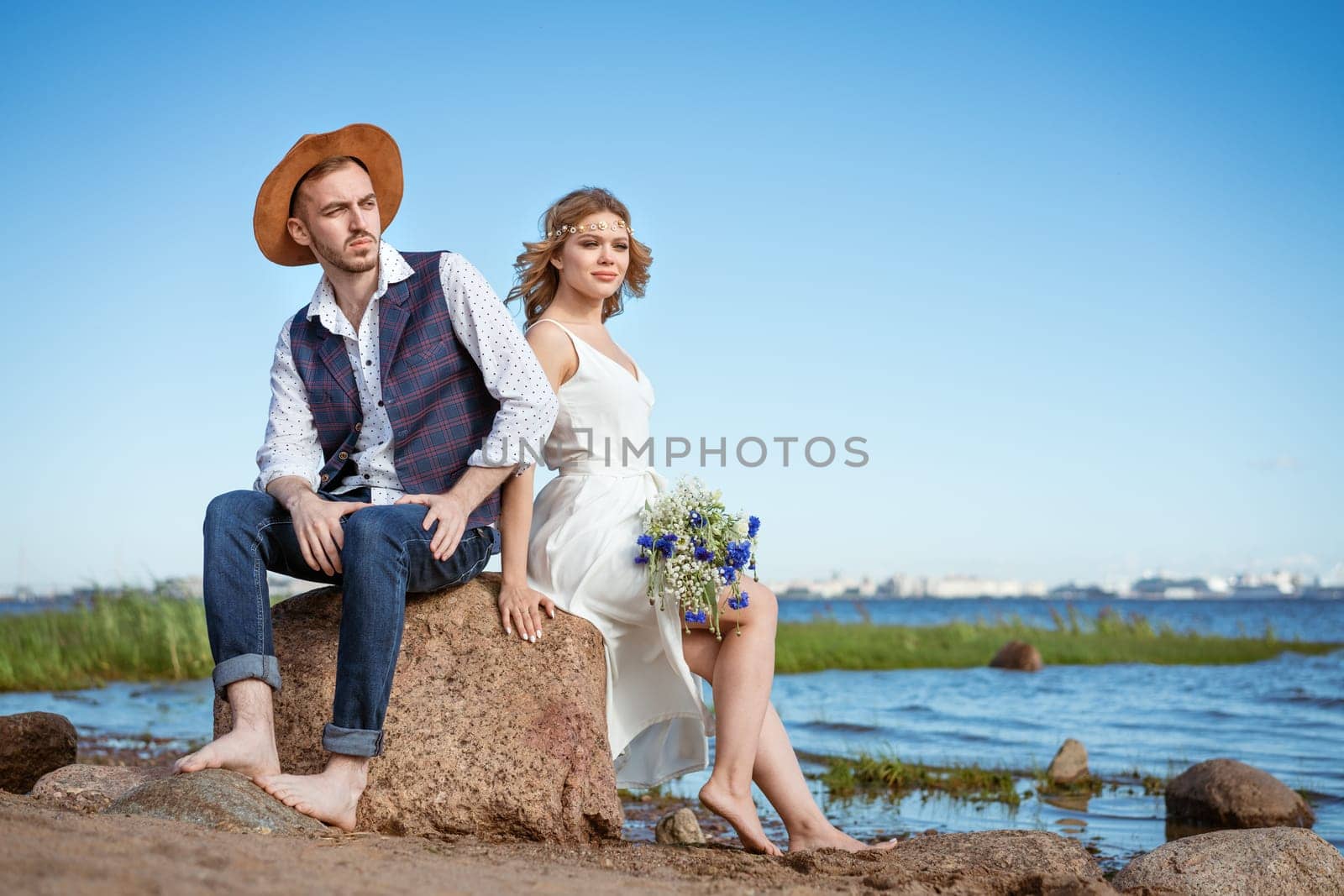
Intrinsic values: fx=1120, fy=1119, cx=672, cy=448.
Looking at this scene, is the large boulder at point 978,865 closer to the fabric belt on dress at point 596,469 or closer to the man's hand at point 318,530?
the fabric belt on dress at point 596,469

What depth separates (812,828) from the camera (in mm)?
4508

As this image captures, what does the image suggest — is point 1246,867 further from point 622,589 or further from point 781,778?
point 622,589

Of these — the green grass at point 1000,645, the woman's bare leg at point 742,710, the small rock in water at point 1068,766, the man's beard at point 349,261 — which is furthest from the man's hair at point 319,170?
→ the green grass at point 1000,645

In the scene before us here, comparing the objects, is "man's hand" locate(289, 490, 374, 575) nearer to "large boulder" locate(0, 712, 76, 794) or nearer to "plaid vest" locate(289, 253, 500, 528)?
"plaid vest" locate(289, 253, 500, 528)

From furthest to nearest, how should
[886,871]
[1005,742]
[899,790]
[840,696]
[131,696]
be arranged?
[840,696] < [131,696] < [1005,742] < [899,790] < [886,871]

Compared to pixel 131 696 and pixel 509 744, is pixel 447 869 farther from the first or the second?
pixel 131 696

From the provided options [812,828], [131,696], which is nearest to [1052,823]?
[812,828]

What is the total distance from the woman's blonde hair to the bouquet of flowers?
46.7 inches

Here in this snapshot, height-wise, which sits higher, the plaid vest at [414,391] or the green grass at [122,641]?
the plaid vest at [414,391]

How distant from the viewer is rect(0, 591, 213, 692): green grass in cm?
1362

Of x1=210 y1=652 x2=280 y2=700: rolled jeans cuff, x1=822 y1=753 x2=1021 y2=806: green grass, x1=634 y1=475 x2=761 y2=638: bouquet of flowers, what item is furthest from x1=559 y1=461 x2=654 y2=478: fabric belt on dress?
x1=822 y1=753 x2=1021 y2=806: green grass

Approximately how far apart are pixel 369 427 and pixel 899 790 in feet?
18.7

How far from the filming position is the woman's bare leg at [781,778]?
4500 millimetres

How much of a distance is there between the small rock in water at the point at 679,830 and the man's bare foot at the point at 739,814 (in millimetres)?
1641
